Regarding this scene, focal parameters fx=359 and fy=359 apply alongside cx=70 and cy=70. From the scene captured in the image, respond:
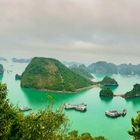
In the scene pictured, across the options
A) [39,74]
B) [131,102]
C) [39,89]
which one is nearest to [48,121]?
[131,102]

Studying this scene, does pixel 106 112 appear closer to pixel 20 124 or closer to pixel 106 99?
pixel 106 99

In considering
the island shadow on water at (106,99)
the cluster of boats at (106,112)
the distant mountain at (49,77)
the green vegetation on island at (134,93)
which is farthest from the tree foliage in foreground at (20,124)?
the distant mountain at (49,77)

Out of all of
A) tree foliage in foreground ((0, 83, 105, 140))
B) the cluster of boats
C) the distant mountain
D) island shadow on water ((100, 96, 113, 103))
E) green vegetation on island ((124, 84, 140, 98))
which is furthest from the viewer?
the distant mountain

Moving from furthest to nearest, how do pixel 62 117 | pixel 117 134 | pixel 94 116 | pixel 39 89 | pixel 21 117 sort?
pixel 39 89 → pixel 94 116 → pixel 117 134 → pixel 62 117 → pixel 21 117

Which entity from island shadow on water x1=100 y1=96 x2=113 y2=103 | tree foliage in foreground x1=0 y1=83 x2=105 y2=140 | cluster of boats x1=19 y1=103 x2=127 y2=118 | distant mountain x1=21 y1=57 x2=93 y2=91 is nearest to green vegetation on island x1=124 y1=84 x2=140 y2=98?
island shadow on water x1=100 y1=96 x2=113 y2=103

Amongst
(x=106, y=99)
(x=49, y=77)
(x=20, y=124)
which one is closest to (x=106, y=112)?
(x=106, y=99)

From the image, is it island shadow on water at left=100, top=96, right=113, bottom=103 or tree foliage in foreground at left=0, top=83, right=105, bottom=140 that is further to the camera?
island shadow on water at left=100, top=96, right=113, bottom=103

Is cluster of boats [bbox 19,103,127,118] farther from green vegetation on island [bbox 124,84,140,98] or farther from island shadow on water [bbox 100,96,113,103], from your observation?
green vegetation on island [bbox 124,84,140,98]

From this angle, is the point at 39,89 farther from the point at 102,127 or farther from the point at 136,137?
the point at 136,137
